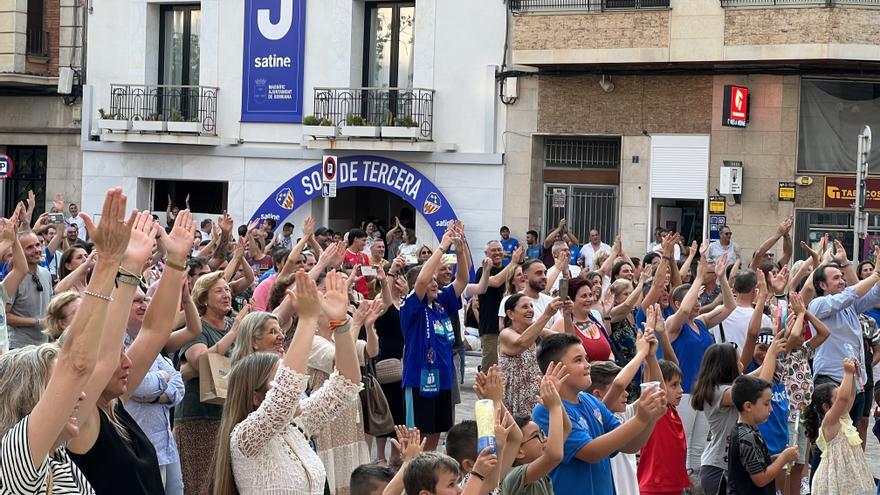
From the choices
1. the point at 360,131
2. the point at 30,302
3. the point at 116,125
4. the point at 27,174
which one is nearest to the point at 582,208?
the point at 360,131

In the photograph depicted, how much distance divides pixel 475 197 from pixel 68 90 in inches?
385

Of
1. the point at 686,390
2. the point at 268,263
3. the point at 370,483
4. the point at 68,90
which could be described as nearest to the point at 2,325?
the point at 370,483

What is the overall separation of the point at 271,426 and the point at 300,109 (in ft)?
73.7

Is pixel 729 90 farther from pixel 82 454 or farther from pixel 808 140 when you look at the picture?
pixel 82 454

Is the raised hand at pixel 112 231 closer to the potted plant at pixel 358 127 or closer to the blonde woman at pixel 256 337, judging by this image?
the blonde woman at pixel 256 337

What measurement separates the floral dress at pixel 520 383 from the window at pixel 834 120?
14954mm

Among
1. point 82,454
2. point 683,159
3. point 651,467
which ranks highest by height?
point 683,159

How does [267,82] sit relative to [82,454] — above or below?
above

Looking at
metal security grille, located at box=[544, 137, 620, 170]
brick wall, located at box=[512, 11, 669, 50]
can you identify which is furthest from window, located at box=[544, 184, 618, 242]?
brick wall, located at box=[512, 11, 669, 50]

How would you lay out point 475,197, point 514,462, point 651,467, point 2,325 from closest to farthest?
1. point 514,462
2. point 651,467
3. point 2,325
4. point 475,197

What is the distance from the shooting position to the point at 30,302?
11.2m

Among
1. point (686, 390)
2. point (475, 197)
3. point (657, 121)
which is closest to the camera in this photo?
point (686, 390)

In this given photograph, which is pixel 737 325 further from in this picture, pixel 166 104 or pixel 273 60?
pixel 166 104

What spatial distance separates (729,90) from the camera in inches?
908
